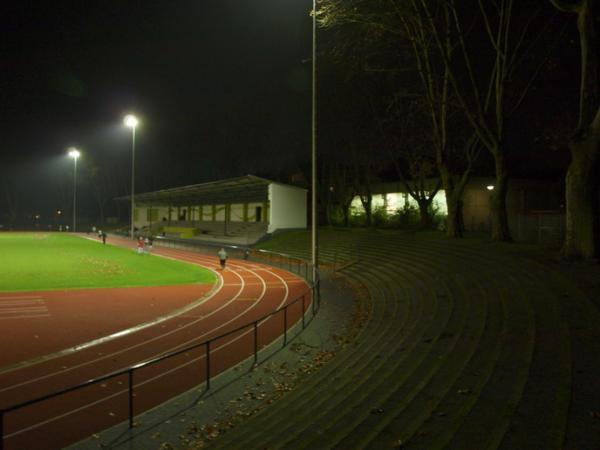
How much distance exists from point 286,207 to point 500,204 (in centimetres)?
2802

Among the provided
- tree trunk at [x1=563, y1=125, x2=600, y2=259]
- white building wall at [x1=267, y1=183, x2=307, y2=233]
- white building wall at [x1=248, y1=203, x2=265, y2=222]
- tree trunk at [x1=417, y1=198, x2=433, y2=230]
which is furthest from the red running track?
white building wall at [x1=248, y1=203, x2=265, y2=222]

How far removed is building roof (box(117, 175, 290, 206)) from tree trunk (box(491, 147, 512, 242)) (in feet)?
85.3

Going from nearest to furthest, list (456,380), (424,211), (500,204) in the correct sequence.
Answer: (456,380) → (500,204) → (424,211)

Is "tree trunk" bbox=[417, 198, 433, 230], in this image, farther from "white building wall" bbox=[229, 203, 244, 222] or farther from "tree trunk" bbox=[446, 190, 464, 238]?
"white building wall" bbox=[229, 203, 244, 222]

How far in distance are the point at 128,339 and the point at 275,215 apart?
32929mm

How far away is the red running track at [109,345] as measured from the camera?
706cm

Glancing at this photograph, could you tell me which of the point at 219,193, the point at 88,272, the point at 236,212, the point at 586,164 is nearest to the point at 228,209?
the point at 236,212

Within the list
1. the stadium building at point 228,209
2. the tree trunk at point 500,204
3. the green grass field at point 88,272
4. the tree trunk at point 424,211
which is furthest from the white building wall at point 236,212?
the tree trunk at point 500,204

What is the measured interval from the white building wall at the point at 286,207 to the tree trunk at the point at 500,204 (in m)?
26.9

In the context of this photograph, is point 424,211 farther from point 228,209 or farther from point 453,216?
point 228,209

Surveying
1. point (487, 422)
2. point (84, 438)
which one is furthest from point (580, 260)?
point (84, 438)

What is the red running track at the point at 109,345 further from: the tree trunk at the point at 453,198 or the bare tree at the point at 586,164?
the tree trunk at the point at 453,198

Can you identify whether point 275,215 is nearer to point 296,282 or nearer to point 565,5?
point 296,282

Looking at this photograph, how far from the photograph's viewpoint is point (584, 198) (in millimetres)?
12414
